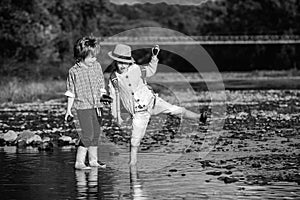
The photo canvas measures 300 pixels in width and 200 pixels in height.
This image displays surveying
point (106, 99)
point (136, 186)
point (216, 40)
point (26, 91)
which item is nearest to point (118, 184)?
point (136, 186)

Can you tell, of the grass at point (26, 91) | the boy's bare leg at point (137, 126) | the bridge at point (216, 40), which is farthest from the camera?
the bridge at point (216, 40)

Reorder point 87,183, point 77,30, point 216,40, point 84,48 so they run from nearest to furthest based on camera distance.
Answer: point 87,183 < point 84,48 < point 77,30 < point 216,40

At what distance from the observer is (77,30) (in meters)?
85.2

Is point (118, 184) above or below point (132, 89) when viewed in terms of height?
below

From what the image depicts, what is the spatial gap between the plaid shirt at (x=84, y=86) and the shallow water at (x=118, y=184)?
111cm

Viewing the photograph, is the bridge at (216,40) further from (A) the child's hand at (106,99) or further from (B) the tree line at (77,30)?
(A) the child's hand at (106,99)

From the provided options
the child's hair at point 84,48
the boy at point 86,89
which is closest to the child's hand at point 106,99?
the boy at point 86,89

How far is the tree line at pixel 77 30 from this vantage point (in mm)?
65375

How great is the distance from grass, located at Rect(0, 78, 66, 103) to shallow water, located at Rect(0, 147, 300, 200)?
1063 inches

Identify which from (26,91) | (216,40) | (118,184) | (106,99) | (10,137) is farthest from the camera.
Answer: (216,40)

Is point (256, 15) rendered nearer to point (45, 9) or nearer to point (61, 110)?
point (45, 9)

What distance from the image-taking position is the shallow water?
12164 millimetres

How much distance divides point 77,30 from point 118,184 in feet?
238

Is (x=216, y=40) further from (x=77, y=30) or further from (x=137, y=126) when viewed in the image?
(x=137, y=126)
